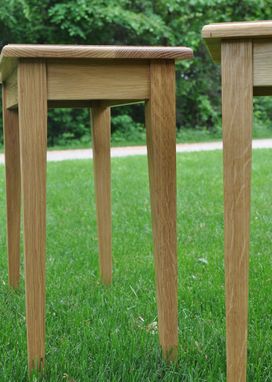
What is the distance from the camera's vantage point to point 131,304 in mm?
2416

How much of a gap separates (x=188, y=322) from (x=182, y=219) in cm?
205

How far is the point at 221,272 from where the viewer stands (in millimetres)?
2865

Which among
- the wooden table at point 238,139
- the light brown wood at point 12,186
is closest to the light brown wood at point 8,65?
the light brown wood at point 12,186

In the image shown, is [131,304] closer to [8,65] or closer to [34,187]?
[34,187]

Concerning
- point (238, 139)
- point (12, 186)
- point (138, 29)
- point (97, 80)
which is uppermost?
point (138, 29)

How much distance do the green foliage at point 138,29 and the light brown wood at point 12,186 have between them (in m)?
9.30

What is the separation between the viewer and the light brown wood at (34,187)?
1.70 m

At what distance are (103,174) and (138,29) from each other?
31.6 ft

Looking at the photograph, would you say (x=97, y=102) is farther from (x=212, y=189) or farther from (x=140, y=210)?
(x=212, y=189)

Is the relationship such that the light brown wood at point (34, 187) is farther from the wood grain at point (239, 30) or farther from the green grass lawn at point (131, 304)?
the wood grain at point (239, 30)

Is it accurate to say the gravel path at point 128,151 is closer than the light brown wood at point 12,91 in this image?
No

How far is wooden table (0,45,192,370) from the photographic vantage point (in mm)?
1703

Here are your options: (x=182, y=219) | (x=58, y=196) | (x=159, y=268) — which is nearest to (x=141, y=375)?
(x=159, y=268)

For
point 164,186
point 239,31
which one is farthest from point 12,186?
point 239,31
